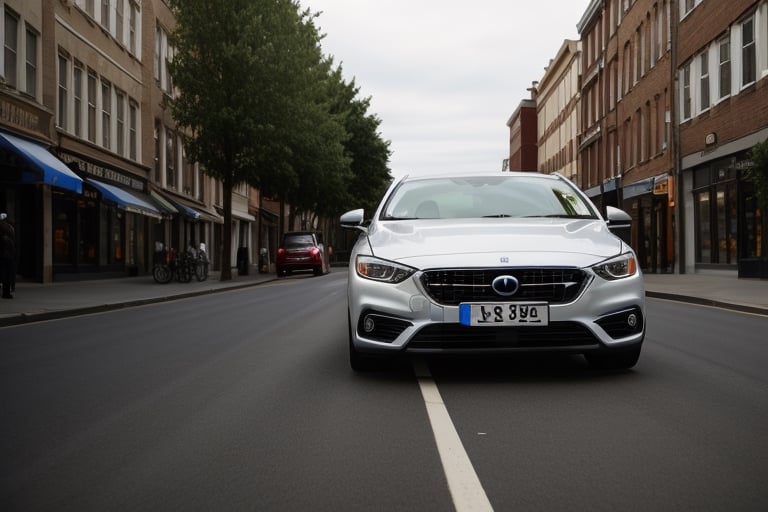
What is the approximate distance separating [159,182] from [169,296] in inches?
725

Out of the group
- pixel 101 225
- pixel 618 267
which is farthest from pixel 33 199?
pixel 618 267

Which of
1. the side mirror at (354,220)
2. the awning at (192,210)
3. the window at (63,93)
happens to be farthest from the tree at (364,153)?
the side mirror at (354,220)

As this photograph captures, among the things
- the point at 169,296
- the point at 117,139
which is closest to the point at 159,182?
the point at 117,139

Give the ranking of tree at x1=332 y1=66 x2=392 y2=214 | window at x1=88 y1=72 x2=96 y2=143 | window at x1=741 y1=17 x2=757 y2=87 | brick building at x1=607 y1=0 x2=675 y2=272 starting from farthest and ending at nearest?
tree at x1=332 y1=66 x2=392 y2=214
brick building at x1=607 y1=0 x2=675 y2=272
window at x1=88 y1=72 x2=96 y2=143
window at x1=741 y1=17 x2=757 y2=87

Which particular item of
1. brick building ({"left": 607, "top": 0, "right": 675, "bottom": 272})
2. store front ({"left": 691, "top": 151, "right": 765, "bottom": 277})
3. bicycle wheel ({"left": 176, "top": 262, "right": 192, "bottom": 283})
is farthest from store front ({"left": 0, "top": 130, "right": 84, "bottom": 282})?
brick building ({"left": 607, "top": 0, "right": 675, "bottom": 272})

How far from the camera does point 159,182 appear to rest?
37.7 metres

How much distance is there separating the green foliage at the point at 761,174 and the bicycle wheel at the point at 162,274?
17.1 metres

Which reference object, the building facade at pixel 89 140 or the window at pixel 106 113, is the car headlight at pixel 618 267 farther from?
the window at pixel 106 113

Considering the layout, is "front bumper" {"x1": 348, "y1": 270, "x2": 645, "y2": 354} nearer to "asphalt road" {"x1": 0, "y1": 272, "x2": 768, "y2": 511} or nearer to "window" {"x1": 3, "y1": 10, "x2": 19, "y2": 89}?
"asphalt road" {"x1": 0, "y1": 272, "x2": 768, "y2": 511}

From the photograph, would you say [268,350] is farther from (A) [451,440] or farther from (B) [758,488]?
(B) [758,488]

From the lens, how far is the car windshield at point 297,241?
37469 millimetres

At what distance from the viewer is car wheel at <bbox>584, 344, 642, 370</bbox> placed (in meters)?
6.71

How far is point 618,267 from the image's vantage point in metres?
6.38

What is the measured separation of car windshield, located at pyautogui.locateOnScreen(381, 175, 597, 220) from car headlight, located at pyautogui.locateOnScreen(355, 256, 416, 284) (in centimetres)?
111
